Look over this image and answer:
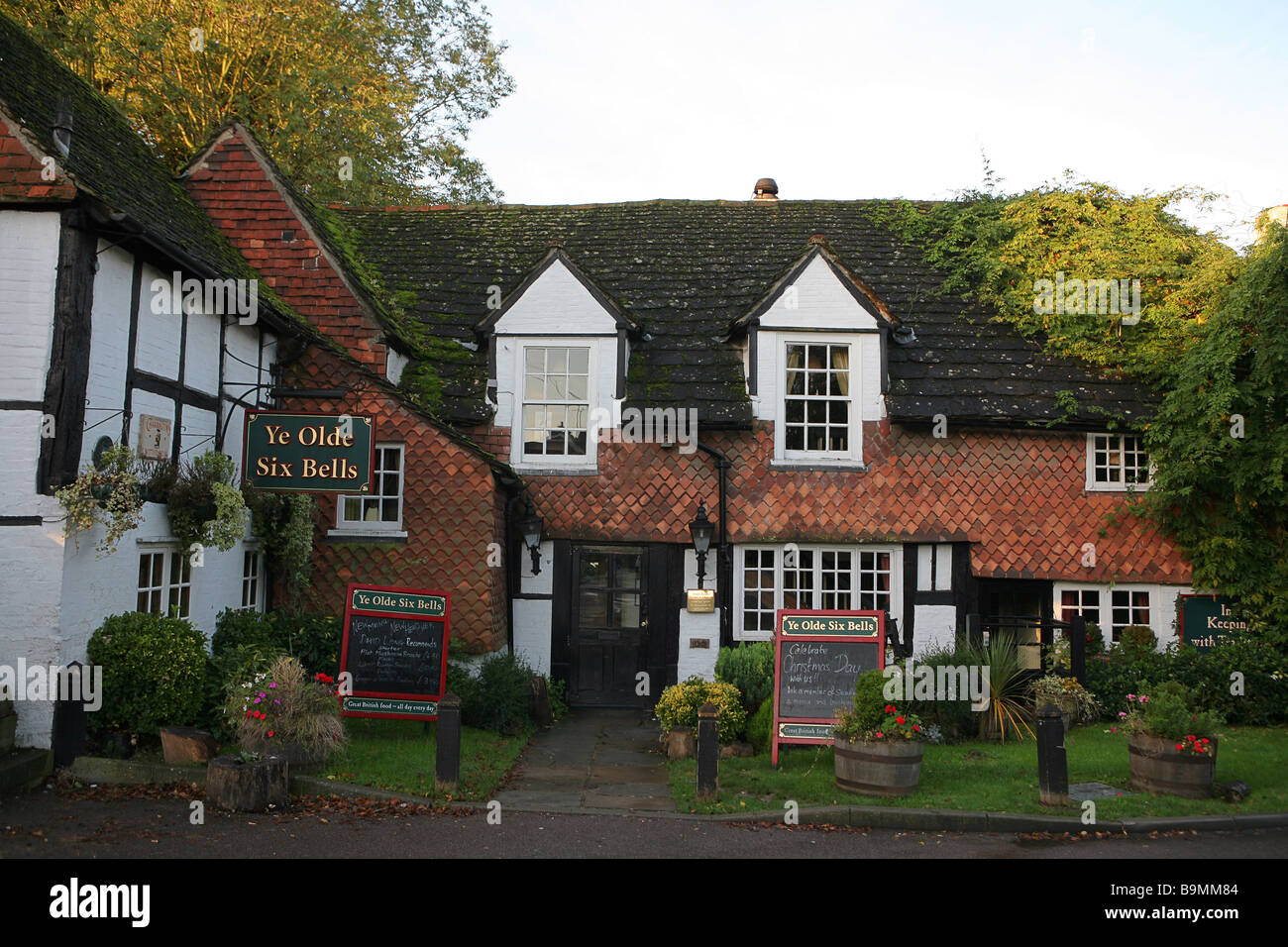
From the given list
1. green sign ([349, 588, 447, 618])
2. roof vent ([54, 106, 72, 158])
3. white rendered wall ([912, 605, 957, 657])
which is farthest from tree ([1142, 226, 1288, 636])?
roof vent ([54, 106, 72, 158])

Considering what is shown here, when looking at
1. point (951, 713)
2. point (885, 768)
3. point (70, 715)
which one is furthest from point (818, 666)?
point (70, 715)

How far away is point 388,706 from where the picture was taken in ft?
36.0

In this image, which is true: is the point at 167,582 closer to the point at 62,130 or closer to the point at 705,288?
the point at 62,130

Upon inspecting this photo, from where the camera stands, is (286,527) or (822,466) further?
(822,466)

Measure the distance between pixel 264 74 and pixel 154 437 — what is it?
1395 centimetres

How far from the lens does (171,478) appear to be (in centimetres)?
1000

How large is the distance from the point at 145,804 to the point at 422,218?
1317 centimetres

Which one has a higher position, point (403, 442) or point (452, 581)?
point (403, 442)

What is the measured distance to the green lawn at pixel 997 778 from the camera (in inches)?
343

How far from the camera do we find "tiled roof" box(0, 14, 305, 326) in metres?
9.31

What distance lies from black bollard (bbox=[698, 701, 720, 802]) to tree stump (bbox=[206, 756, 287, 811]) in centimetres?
393

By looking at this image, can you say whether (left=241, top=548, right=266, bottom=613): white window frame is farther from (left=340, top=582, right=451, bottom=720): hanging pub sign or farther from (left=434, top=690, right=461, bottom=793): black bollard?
(left=434, top=690, right=461, bottom=793): black bollard
